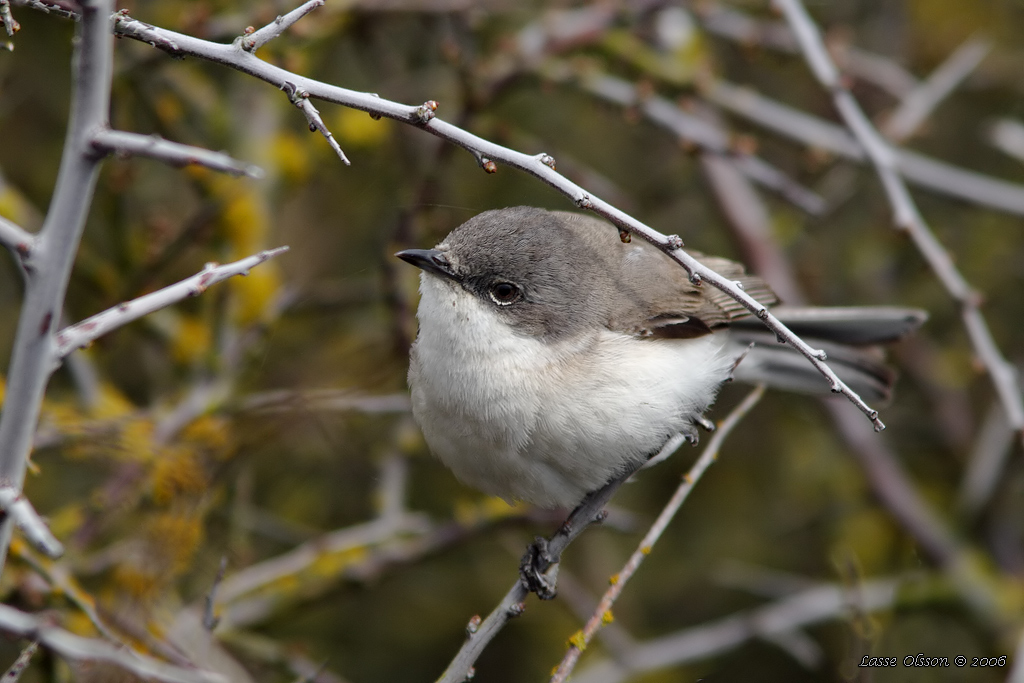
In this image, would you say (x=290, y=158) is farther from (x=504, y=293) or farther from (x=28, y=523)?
(x=28, y=523)

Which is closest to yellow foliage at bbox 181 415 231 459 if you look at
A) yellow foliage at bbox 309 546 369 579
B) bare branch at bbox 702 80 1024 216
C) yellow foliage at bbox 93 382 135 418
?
yellow foliage at bbox 93 382 135 418

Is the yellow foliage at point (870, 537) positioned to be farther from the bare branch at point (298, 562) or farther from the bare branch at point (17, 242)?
the bare branch at point (17, 242)

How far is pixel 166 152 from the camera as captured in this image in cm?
109

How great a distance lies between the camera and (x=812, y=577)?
17.7ft

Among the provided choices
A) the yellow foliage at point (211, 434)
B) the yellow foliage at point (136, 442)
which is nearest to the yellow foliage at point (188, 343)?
the yellow foliage at point (211, 434)

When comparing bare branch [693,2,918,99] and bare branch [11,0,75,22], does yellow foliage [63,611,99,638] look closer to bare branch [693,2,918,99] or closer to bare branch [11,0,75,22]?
bare branch [11,0,75,22]

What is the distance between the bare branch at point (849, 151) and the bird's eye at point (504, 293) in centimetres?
176

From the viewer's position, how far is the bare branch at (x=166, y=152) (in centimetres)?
105

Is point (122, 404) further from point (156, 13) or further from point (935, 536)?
point (935, 536)

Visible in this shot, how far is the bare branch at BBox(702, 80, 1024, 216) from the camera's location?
13.8 ft

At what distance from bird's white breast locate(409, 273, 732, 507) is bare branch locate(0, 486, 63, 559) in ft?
5.80

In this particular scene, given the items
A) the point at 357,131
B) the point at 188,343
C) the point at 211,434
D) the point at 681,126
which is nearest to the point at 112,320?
the point at 211,434

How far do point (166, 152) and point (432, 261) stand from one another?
6.28 ft

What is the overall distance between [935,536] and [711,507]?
139 centimetres
